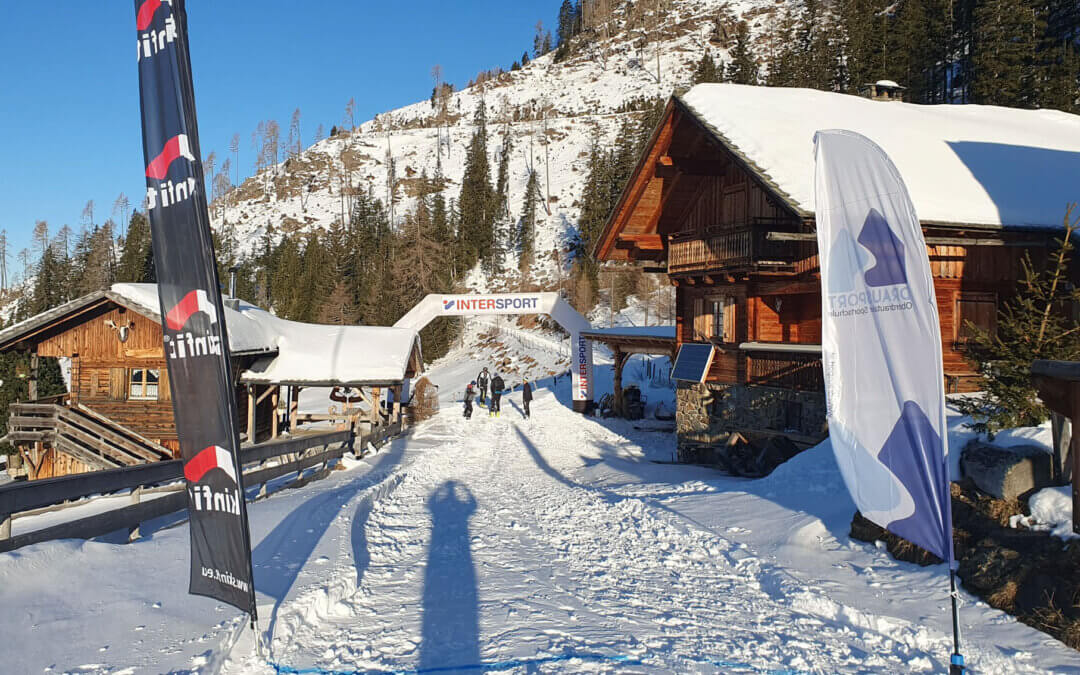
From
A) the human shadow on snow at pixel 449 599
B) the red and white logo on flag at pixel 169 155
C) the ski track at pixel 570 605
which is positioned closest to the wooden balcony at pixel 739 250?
the ski track at pixel 570 605

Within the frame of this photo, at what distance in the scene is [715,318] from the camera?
19781 mm

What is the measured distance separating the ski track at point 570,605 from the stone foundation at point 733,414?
19.7ft

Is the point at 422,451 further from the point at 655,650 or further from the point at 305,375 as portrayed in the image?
the point at 655,650

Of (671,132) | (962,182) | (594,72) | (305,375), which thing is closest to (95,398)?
(305,375)

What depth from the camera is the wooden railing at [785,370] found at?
14.9 m

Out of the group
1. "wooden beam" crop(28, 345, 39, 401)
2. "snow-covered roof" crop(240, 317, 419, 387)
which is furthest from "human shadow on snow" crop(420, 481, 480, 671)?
"wooden beam" crop(28, 345, 39, 401)

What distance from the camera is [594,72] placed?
428 feet

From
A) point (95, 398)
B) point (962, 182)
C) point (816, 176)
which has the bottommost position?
point (95, 398)

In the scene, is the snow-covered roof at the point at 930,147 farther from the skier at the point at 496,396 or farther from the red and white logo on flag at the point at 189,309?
the skier at the point at 496,396

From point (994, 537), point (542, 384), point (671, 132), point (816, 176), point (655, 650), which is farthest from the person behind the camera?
point (542, 384)

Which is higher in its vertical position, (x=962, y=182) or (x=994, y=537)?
(x=962, y=182)

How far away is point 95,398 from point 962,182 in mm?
25307

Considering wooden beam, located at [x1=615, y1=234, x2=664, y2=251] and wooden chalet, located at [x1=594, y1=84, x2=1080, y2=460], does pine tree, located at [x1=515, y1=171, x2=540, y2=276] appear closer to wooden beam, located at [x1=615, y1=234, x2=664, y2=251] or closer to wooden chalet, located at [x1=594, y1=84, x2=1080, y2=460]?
wooden beam, located at [x1=615, y1=234, x2=664, y2=251]

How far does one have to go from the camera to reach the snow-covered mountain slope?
100125 millimetres
